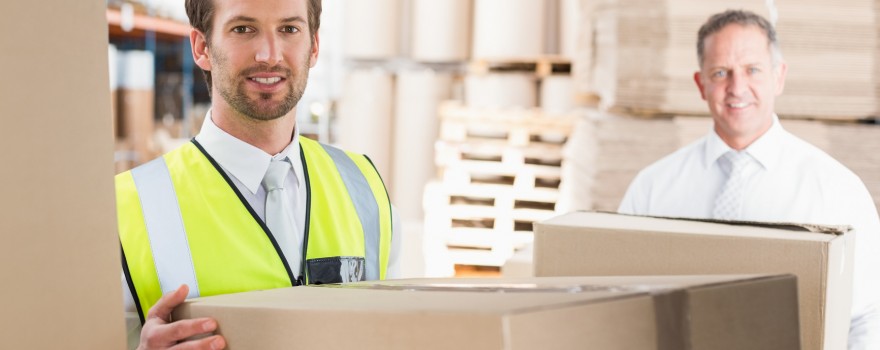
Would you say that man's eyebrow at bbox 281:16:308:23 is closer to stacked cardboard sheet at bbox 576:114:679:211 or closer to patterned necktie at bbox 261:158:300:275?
patterned necktie at bbox 261:158:300:275

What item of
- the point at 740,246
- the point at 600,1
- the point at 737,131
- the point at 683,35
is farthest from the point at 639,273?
the point at 600,1

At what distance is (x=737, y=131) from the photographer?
236 centimetres

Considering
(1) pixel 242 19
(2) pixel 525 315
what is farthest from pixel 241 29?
(2) pixel 525 315

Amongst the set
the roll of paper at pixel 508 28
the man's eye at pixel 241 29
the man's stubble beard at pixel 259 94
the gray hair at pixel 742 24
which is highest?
the roll of paper at pixel 508 28

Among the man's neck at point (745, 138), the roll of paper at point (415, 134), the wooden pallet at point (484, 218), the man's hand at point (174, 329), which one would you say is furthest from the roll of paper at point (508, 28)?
the man's hand at point (174, 329)

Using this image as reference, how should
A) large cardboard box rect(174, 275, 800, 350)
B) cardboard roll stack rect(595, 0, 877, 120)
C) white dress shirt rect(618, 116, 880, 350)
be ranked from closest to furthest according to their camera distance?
1. large cardboard box rect(174, 275, 800, 350)
2. white dress shirt rect(618, 116, 880, 350)
3. cardboard roll stack rect(595, 0, 877, 120)

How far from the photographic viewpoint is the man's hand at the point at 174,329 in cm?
106

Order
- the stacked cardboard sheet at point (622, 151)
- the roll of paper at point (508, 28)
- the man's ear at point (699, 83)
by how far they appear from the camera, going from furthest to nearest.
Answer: the roll of paper at point (508, 28), the stacked cardboard sheet at point (622, 151), the man's ear at point (699, 83)

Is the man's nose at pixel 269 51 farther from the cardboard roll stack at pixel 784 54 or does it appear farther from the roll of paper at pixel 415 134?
the roll of paper at pixel 415 134

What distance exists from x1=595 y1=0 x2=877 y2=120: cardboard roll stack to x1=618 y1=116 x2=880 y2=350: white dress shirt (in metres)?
0.32

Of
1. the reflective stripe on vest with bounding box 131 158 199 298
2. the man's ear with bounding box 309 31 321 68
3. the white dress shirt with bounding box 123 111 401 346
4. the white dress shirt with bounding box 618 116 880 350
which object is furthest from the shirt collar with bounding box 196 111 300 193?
the white dress shirt with bounding box 618 116 880 350

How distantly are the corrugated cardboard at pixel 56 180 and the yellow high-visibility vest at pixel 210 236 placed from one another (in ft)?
1.89

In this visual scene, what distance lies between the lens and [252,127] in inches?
69.0

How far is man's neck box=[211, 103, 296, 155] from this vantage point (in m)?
1.75
